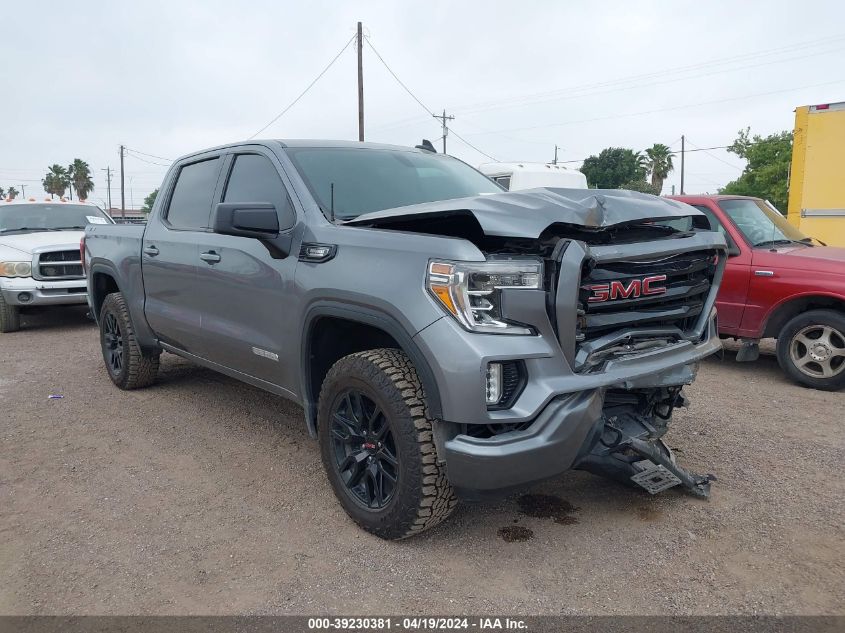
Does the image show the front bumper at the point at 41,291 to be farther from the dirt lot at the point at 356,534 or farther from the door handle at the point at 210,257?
the door handle at the point at 210,257

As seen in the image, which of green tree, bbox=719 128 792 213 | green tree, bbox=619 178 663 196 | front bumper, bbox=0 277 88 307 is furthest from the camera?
green tree, bbox=619 178 663 196

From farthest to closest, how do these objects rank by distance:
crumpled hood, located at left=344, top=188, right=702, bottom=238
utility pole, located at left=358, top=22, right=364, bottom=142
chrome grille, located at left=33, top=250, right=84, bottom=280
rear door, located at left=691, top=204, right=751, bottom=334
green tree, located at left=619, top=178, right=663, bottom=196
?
green tree, located at left=619, top=178, right=663, bottom=196 < utility pole, located at left=358, top=22, right=364, bottom=142 < chrome grille, located at left=33, top=250, right=84, bottom=280 < rear door, located at left=691, top=204, right=751, bottom=334 < crumpled hood, located at left=344, top=188, right=702, bottom=238

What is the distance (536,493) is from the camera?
3.60m

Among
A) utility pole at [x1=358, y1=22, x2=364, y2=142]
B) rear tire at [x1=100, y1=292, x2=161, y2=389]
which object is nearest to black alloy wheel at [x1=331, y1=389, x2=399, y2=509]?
rear tire at [x1=100, y1=292, x2=161, y2=389]

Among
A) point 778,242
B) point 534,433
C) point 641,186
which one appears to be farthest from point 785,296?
point 641,186

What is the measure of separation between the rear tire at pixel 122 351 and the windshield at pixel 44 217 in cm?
454

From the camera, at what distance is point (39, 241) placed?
29.8 feet

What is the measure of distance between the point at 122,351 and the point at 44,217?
565cm

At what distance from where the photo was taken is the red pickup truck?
562 cm

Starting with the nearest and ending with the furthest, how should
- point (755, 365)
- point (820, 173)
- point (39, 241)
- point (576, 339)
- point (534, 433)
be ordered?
point (534, 433) → point (576, 339) → point (755, 365) → point (820, 173) → point (39, 241)

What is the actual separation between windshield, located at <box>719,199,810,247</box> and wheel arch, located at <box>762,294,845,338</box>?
0.67 meters

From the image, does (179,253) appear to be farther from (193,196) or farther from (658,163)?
(658,163)

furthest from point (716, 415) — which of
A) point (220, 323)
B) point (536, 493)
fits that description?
point (220, 323)

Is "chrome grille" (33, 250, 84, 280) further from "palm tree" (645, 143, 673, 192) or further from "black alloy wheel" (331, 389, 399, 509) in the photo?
"palm tree" (645, 143, 673, 192)
